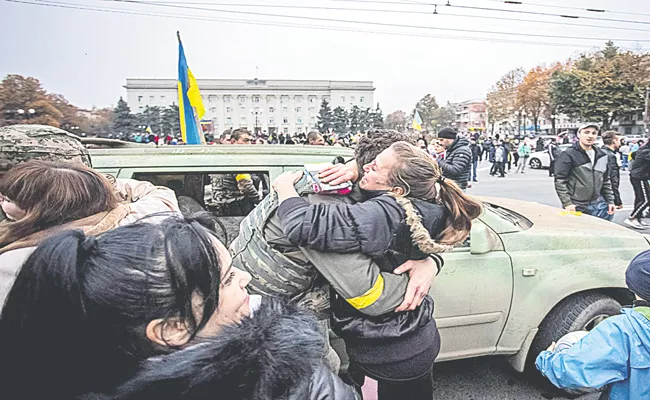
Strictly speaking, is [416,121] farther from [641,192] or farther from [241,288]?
[241,288]

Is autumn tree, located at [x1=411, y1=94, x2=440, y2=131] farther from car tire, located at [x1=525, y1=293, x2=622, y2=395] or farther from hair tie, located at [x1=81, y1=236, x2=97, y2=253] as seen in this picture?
hair tie, located at [x1=81, y1=236, x2=97, y2=253]

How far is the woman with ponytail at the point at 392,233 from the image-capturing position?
4.79ft

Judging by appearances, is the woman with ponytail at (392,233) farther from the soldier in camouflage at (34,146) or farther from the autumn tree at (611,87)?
the autumn tree at (611,87)

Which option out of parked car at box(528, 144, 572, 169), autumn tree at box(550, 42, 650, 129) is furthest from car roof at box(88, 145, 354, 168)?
autumn tree at box(550, 42, 650, 129)

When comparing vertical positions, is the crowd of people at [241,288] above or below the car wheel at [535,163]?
above

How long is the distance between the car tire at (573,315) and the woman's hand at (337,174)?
2.10 metres

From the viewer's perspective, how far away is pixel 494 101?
212 ft

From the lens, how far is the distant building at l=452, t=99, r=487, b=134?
10514cm

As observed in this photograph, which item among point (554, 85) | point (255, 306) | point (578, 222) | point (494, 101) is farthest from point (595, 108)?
point (255, 306)

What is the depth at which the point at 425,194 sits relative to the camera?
165 cm

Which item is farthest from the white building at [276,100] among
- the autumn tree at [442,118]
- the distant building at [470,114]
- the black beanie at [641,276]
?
the black beanie at [641,276]

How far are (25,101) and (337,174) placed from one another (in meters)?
17.7

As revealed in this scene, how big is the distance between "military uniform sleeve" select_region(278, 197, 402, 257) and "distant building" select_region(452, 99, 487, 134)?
104872 mm

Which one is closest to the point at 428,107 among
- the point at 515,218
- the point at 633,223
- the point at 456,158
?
the point at 633,223
